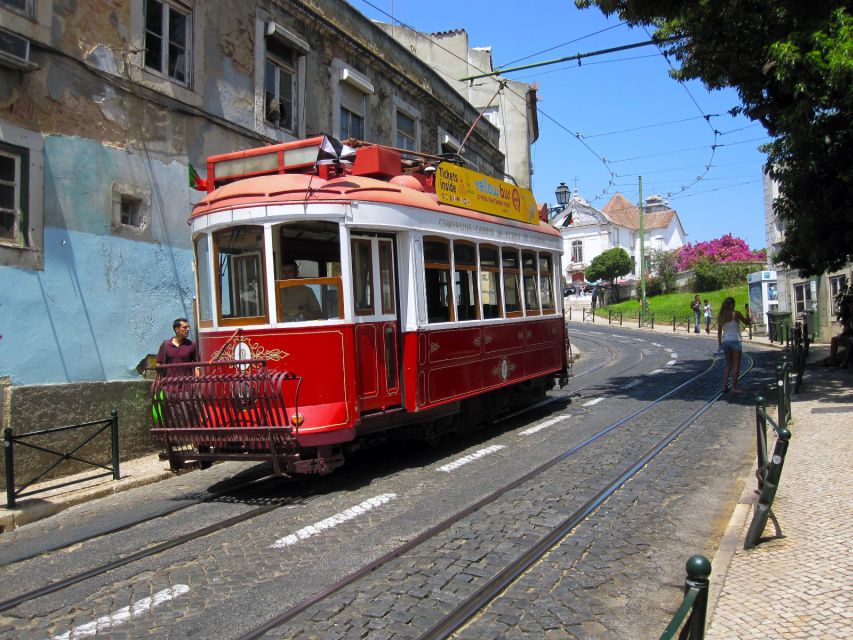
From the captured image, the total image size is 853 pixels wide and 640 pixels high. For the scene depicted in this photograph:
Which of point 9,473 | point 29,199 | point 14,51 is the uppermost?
point 14,51

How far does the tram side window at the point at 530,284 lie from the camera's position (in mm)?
10445

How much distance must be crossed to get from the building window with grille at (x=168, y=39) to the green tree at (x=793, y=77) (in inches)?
288

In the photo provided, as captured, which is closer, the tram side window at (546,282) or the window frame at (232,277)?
the window frame at (232,277)

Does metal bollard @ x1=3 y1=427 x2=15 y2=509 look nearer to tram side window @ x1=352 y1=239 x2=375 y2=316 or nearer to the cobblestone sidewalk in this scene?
tram side window @ x1=352 y1=239 x2=375 y2=316

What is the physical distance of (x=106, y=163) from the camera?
9000 mm

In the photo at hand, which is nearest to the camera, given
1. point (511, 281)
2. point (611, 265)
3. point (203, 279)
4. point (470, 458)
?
point (203, 279)

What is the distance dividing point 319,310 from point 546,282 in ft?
18.5

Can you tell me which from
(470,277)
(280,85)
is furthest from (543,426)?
(280,85)

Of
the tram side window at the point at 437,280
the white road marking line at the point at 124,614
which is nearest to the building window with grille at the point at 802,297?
the tram side window at the point at 437,280

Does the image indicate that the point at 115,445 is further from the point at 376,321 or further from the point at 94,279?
the point at 376,321

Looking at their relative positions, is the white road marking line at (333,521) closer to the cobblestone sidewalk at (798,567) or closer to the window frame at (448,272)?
the window frame at (448,272)

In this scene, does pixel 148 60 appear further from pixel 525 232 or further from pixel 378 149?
pixel 525 232

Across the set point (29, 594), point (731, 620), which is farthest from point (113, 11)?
point (731, 620)

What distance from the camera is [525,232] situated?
34.1 ft
